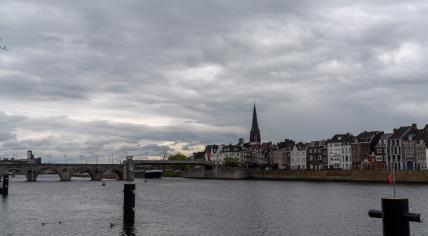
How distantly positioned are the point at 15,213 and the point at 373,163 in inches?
5281

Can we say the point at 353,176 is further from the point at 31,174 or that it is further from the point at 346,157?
the point at 31,174

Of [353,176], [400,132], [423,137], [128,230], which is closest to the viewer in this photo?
[128,230]

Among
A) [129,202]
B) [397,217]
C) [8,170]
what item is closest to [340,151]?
[8,170]

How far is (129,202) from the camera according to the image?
166 ft

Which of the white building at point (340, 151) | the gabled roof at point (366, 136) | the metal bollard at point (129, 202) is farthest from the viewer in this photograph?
the white building at point (340, 151)

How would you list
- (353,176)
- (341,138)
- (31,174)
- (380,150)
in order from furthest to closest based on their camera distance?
(31,174)
(341,138)
(380,150)
(353,176)

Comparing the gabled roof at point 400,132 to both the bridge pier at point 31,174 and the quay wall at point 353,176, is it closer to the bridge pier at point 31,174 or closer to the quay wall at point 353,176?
the quay wall at point 353,176

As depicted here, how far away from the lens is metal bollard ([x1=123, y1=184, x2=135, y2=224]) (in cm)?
4841

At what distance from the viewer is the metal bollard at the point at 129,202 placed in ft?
159

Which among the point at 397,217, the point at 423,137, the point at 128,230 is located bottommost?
the point at 128,230

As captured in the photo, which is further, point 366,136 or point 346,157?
point 346,157

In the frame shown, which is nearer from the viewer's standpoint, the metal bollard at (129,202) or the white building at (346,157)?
the metal bollard at (129,202)

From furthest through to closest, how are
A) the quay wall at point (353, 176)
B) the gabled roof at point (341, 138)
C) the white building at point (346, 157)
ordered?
the gabled roof at point (341, 138)
the white building at point (346, 157)
the quay wall at point (353, 176)

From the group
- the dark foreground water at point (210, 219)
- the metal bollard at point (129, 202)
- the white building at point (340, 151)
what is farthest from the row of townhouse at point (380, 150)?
the metal bollard at point (129, 202)
